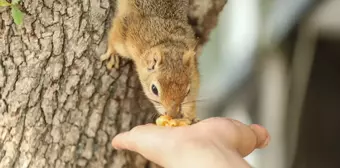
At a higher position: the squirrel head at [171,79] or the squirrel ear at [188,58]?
the squirrel ear at [188,58]

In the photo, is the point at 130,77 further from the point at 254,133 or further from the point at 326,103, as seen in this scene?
the point at 326,103

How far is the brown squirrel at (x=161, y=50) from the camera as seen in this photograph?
1.34 meters

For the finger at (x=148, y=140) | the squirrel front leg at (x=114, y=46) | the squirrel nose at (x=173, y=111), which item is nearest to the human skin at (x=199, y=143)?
the finger at (x=148, y=140)

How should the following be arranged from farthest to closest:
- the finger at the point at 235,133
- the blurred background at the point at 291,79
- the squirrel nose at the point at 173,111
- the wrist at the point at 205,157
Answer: the blurred background at the point at 291,79
the squirrel nose at the point at 173,111
the finger at the point at 235,133
the wrist at the point at 205,157

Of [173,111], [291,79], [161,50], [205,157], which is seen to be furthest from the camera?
[291,79]

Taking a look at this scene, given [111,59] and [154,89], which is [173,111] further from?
[111,59]

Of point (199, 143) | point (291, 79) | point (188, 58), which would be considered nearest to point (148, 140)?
point (199, 143)

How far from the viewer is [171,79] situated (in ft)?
4.37

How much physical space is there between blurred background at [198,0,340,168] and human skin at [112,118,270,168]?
4.25 feet

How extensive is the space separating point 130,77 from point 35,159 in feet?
0.95

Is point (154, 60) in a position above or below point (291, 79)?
above

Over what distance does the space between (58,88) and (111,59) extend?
0.45 feet

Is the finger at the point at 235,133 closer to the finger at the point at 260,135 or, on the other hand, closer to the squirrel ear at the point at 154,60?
the finger at the point at 260,135

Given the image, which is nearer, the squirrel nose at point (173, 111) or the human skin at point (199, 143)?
the human skin at point (199, 143)
